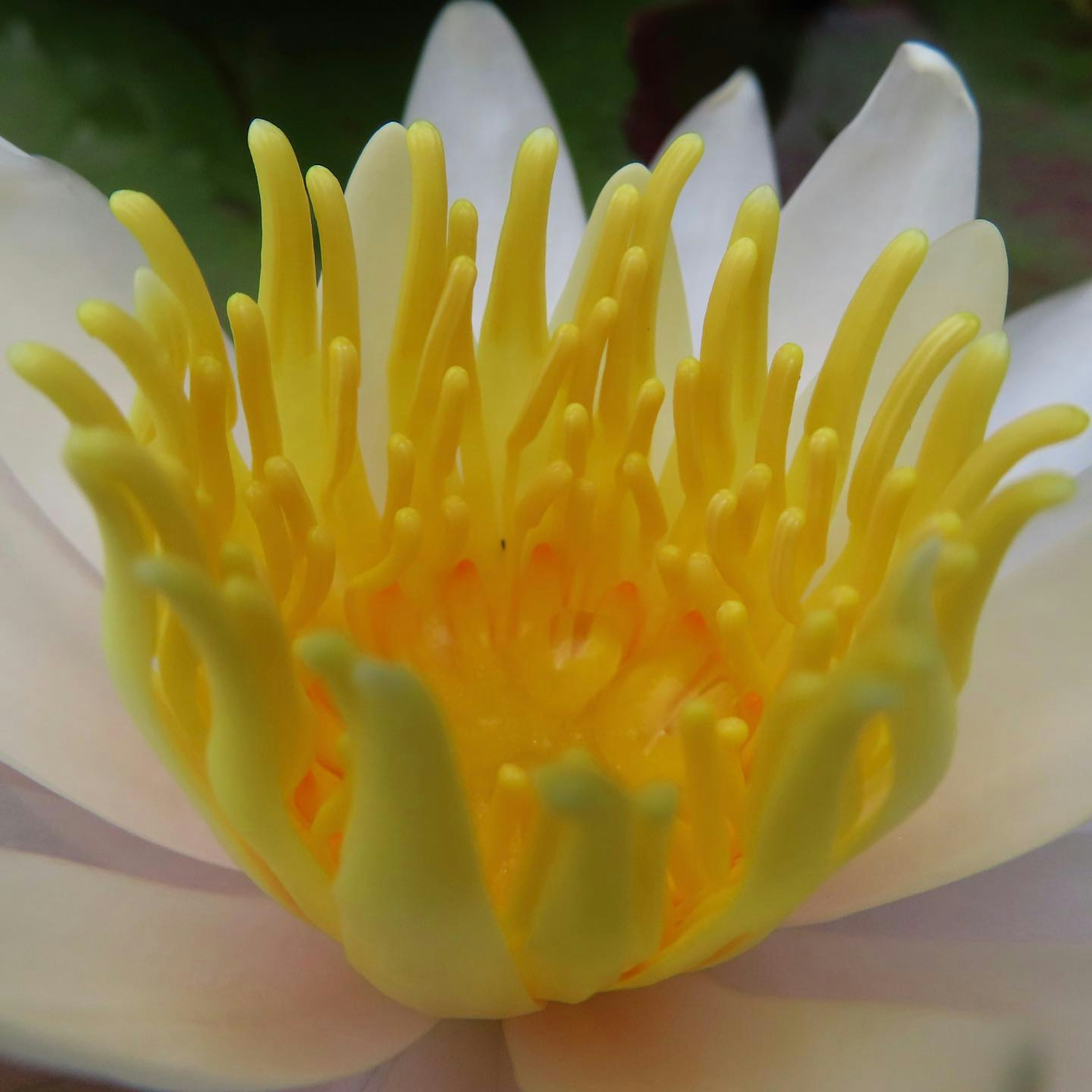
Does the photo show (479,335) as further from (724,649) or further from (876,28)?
(876,28)

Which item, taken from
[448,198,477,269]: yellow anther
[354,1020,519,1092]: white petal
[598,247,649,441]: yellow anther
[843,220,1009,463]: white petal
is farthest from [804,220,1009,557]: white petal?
[354,1020,519,1092]: white petal

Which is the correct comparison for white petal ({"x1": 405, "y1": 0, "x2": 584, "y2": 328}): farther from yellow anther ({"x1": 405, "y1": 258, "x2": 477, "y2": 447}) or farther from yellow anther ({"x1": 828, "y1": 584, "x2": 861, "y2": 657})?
yellow anther ({"x1": 828, "y1": 584, "x2": 861, "y2": 657})

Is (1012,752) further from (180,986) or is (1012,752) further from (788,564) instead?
(180,986)

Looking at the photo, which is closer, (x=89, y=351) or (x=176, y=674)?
(x=176, y=674)

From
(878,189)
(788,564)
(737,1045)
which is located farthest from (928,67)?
(737,1045)

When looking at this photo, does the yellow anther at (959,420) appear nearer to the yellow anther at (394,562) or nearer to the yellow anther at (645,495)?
the yellow anther at (645,495)

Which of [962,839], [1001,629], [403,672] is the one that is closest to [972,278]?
[1001,629]
